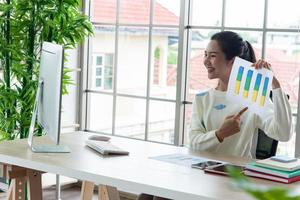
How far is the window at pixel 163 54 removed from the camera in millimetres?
3598

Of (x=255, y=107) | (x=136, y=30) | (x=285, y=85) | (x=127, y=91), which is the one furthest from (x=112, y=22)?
(x=255, y=107)

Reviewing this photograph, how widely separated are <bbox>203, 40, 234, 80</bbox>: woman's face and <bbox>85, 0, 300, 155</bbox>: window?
1.04 metres

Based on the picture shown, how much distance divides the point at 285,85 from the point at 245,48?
1.02m

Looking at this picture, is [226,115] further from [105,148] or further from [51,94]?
[51,94]

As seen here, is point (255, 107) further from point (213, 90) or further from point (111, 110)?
point (111, 110)

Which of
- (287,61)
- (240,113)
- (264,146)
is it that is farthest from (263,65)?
(287,61)

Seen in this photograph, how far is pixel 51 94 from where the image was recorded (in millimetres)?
2283

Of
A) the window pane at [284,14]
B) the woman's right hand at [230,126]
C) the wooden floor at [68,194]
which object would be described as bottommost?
the wooden floor at [68,194]

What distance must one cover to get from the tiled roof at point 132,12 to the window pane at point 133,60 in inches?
3.6

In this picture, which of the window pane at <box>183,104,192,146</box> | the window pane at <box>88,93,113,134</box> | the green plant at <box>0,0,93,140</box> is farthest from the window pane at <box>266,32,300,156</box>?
the window pane at <box>88,93,113,134</box>

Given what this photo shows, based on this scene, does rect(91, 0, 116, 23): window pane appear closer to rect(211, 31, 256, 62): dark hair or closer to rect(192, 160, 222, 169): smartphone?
rect(211, 31, 256, 62): dark hair

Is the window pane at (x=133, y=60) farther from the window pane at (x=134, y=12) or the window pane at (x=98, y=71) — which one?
the window pane at (x=98, y=71)

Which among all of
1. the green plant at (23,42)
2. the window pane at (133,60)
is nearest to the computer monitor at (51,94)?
the green plant at (23,42)

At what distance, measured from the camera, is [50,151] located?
2.42m
